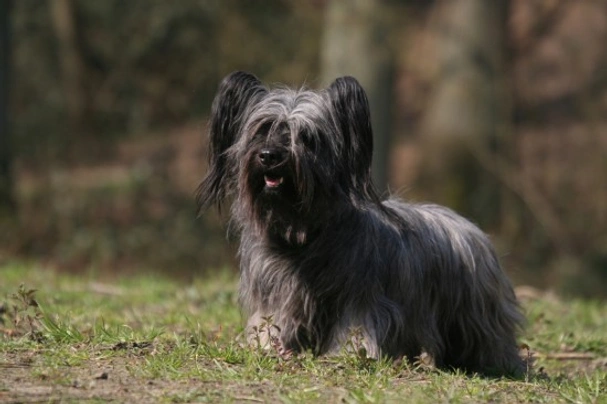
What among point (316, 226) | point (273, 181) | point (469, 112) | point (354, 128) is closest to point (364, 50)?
point (469, 112)

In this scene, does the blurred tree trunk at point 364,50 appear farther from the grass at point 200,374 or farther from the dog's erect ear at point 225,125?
the dog's erect ear at point 225,125

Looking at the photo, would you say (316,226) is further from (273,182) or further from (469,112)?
(469,112)

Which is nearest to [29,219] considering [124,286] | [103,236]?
[103,236]

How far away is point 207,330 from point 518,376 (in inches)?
81.1

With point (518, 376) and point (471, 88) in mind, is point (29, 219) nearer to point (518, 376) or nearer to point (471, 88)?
point (471, 88)

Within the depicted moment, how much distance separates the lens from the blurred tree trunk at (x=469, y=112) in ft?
57.2

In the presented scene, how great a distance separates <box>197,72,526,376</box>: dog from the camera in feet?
20.6

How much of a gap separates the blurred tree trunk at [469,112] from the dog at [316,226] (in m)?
10.6

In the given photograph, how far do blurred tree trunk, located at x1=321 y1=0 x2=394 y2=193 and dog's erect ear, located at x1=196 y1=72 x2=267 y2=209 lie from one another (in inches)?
317

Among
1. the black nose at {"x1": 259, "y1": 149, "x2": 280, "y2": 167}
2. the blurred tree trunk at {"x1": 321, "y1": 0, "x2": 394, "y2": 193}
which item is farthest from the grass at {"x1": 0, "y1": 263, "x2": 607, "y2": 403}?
the blurred tree trunk at {"x1": 321, "y1": 0, "x2": 394, "y2": 193}

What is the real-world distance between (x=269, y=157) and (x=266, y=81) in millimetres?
12245

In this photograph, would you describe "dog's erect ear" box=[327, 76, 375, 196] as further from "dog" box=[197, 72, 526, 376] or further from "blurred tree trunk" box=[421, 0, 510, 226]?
"blurred tree trunk" box=[421, 0, 510, 226]

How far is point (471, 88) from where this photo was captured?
58.7 feet

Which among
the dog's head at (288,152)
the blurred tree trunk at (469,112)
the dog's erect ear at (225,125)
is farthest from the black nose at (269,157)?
the blurred tree trunk at (469,112)
